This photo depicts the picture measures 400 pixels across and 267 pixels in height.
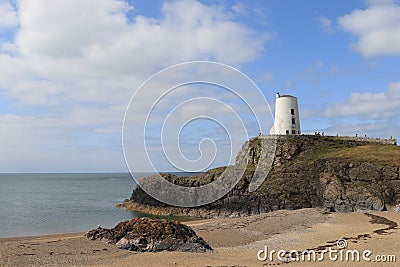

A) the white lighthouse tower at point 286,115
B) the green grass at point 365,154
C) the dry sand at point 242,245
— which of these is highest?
the white lighthouse tower at point 286,115

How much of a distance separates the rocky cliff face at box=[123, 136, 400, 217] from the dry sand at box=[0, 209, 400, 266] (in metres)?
6.50

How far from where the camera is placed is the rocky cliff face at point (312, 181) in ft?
128

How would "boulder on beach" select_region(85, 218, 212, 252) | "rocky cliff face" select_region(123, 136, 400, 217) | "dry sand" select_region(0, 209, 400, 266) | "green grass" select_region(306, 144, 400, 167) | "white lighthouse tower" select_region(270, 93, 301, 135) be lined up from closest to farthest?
1. "dry sand" select_region(0, 209, 400, 266)
2. "boulder on beach" select_region(85, 218, 212, 252)
3. "rocky cliff face" select_region(123, 136, 400, 217)
4. "green grass" select_region(306, 144, 400, 167)
5. "white lighthouse tower" select_region(270, 93, 301, 135)

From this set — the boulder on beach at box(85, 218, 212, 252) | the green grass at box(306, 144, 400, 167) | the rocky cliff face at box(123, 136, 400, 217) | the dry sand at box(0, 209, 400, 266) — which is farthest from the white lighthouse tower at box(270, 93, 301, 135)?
the boulder on beach at box(85, 218, 212, 252)

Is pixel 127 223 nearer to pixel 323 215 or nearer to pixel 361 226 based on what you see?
pixel 361 226

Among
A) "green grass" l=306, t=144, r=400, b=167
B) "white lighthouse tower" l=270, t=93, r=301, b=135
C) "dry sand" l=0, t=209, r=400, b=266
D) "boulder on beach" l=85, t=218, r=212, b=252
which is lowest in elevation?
"dry sand" l=0, t=209, r=400, b=266

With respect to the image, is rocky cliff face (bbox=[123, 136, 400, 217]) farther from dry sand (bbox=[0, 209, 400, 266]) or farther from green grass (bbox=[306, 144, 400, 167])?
dry sand (bbox=[0, 209, 400, 266])

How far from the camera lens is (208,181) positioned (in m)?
52.8

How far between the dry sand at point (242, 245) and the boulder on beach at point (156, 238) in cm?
66

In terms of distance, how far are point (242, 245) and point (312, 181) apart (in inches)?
992

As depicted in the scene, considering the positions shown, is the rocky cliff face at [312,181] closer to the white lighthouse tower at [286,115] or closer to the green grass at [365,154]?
the green grass at [365,154]

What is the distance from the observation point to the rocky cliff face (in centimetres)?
3894

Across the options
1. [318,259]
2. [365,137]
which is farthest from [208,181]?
[318,259]

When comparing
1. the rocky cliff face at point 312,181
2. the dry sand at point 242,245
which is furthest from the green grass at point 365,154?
the dry sand at point 242,245
